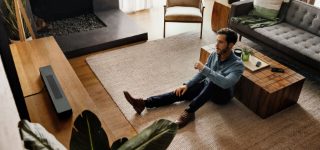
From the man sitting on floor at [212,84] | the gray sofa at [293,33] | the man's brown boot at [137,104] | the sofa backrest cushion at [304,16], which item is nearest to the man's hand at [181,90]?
the man sitting on floor at [212,84]

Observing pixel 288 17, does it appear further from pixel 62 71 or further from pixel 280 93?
pixel 62 71

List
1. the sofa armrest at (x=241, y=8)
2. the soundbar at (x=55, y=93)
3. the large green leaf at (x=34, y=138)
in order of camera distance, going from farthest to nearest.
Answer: the sofa armrest at (x=241, y=8), the soundbar at (x=55, y=93), the large green leaf at (x=34, y=138)

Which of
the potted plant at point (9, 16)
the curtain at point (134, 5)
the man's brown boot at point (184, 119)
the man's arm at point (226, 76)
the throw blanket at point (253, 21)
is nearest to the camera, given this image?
the man's arm at point (226, 76)

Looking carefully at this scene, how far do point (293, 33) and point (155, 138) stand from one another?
10.9ft

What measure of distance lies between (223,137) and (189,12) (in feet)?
6.81

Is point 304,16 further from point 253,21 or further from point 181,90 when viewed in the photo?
point 181,90

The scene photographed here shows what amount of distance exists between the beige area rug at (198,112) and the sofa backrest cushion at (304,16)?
75cm

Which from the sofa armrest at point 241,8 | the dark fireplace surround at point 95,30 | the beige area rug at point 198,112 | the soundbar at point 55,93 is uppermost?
the sofa armrest at point 241,8

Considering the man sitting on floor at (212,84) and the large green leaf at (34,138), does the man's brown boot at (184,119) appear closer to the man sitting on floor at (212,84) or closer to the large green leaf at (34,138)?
the man sitting on floor at (212,84)

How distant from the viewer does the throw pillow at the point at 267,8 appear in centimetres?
395

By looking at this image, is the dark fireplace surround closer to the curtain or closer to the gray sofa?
the curtain

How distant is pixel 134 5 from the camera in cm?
518

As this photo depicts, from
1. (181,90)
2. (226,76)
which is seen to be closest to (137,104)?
(181,90)

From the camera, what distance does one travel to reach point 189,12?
13.7 ft
